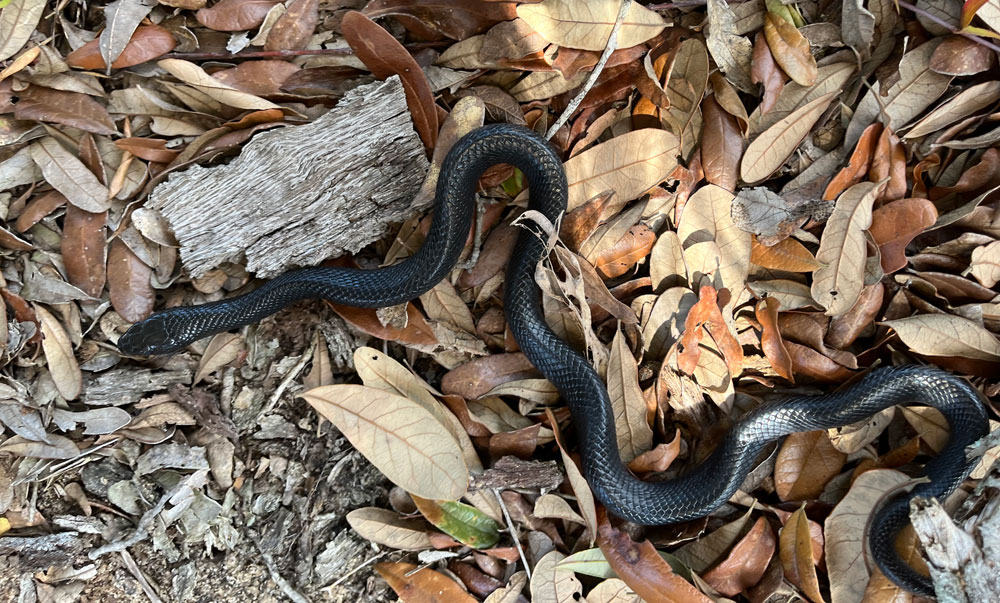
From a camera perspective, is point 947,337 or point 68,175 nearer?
point 947,337

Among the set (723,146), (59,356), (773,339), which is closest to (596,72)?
(723,146)

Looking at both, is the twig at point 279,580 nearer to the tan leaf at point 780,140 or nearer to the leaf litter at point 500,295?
the leaf litter at point 500,295

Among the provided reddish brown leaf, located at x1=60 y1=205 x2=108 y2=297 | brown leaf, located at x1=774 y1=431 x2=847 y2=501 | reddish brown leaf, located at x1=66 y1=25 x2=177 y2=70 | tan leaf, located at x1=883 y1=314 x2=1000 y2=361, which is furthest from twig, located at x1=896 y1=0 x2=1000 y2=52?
reddish brown leaf, located at x1=60 y1=205 x2=108 y2=297

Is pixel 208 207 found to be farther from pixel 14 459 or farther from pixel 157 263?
pixel 14 459

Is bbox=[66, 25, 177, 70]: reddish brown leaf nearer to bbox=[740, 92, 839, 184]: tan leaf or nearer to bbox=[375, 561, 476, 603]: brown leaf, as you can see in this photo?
bbox=[375, 561, 476, 603]: brown leaf

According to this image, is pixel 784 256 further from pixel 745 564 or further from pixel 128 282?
pixel 128 282

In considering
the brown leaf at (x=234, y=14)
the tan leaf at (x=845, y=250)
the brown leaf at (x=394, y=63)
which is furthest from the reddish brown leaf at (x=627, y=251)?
the brown leaf at (x=234, y=14)
